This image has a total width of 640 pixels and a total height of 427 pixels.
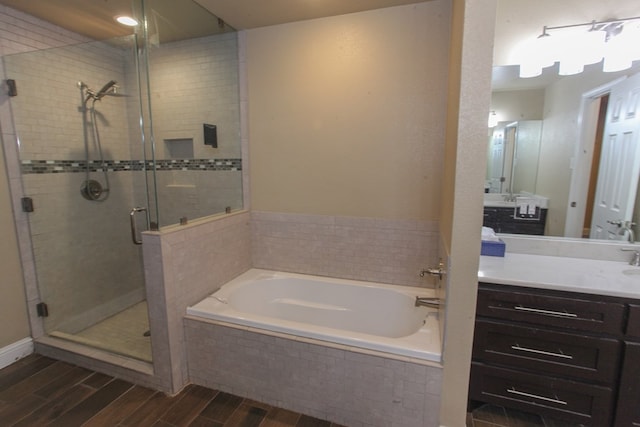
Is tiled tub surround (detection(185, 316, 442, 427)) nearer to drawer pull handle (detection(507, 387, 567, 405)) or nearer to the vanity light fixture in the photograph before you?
drawer pull handle (detection(507, 387, 567, 405))

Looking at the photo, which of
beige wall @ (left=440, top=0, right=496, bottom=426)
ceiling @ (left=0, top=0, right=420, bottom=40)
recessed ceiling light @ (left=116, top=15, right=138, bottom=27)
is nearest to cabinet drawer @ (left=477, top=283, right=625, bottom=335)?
beige wall @ (left=440, top=0, right=496, bottom=426)

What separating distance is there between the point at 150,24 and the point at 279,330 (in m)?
2.11

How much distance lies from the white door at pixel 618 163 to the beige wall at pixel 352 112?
0.93 m

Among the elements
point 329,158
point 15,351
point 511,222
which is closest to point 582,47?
point 511,222

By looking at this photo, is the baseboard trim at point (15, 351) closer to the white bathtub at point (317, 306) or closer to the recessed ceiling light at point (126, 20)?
the white bathtub at point (317, 306)

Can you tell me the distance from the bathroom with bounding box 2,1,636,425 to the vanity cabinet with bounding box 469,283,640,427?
297mm

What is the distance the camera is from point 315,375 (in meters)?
1.68

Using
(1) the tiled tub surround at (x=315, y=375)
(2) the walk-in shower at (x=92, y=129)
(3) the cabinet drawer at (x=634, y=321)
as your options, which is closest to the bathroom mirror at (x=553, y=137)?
(3) the cabinet drawer at (x=634, y=321)

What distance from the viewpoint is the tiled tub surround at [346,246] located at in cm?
222

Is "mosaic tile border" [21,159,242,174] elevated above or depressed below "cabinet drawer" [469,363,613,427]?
above

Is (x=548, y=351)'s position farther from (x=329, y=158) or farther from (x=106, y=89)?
(x=106, y=89)

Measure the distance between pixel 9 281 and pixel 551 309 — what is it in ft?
11.0

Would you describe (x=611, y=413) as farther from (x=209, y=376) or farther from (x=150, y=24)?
(x=150, y=24)

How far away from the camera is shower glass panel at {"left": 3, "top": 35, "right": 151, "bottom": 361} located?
2.22 metres
